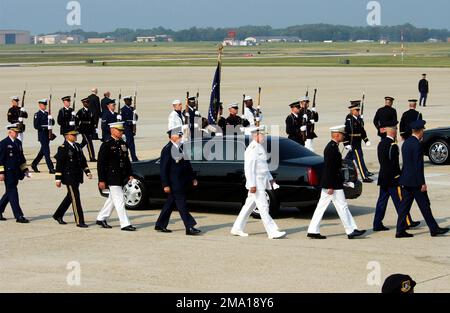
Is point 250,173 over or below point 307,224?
over

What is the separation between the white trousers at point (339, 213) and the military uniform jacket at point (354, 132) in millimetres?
6181

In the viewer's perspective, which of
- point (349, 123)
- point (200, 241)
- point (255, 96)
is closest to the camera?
point (200, 241)

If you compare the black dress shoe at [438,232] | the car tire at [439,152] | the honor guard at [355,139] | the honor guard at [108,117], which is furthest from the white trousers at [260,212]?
the car tire at [439,152]

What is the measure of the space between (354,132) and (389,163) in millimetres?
5471

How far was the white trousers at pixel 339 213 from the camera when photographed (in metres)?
13.9

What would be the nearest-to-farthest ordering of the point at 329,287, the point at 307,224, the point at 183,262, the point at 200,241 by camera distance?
the point at 329,287 → the point at 183,262 → the point at 200,241 → the point at 307,224

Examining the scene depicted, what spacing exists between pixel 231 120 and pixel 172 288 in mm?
11763

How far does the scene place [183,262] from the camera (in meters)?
12.2

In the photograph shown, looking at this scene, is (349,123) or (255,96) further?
(255,96)

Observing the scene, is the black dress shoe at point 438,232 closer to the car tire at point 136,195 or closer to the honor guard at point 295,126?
the car tire at point 136,195

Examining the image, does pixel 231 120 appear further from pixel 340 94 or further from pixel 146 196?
pixel 340 94

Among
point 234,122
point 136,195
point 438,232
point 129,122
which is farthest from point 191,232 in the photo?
point 129,122

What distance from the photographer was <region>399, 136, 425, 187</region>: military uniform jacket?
14070 mm
